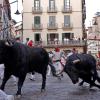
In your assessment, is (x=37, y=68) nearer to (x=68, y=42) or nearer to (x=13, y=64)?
(x=13, y=64)

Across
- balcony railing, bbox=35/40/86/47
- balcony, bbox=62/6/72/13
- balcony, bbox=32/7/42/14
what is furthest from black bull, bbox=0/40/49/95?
balcony, bbox=62/6/72/13

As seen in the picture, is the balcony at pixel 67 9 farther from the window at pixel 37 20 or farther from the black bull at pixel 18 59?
the black bull at pixel 18 59

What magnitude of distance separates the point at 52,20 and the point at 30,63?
69.2 meters

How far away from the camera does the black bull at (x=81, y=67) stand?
1479cm

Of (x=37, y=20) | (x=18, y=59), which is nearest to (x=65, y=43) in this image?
(x=37, y=20)

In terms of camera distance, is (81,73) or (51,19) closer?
(81,73)

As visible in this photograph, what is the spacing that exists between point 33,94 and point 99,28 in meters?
135

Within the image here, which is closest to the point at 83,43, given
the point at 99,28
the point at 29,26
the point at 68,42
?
the point at 68,42

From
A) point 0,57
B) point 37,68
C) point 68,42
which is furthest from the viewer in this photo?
point 68,42

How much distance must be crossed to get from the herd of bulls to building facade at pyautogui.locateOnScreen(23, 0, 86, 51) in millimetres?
66894

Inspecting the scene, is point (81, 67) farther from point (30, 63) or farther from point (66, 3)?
point (66, 3)

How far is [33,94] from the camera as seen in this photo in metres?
13.8

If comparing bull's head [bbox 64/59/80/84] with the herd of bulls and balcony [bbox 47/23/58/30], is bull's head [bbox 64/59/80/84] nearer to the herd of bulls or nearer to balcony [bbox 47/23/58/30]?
the herd of bulls

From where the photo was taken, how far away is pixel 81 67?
594 inches
